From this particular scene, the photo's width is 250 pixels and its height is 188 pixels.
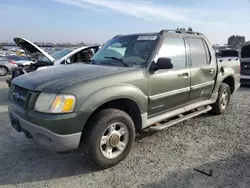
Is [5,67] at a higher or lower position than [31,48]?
lower

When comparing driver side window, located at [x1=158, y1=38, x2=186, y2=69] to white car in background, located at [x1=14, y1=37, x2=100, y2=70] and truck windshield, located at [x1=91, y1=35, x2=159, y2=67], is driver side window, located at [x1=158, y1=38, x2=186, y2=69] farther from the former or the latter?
white car in background, located at [x1=14, y1=37, x2=100, y2=70]

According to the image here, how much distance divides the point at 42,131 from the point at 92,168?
90cm

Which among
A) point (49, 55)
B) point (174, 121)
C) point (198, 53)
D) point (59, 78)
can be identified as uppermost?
point (49, 55)

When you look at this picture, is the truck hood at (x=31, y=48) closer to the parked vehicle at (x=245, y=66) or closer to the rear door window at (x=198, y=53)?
the rear door window at (x=198, y=53)

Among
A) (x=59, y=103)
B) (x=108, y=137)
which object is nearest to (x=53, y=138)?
(x=59, y=103)

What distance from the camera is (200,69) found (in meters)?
4.61

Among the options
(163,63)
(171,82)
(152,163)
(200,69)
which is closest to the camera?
(152,163)

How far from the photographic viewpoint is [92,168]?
10.8 ft

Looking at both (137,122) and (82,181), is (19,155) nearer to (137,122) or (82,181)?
(82,181)

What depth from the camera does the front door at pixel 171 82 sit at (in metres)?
3.70

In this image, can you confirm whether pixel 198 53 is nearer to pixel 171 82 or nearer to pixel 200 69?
pixel 200 69

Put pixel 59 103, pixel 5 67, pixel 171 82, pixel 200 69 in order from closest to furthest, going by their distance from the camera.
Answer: pixel 59 103, pixel 171 82, pixel 200 69, pixel 5 67

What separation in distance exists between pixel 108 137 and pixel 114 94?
23.0 inches

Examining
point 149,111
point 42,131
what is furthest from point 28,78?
point 149,111
